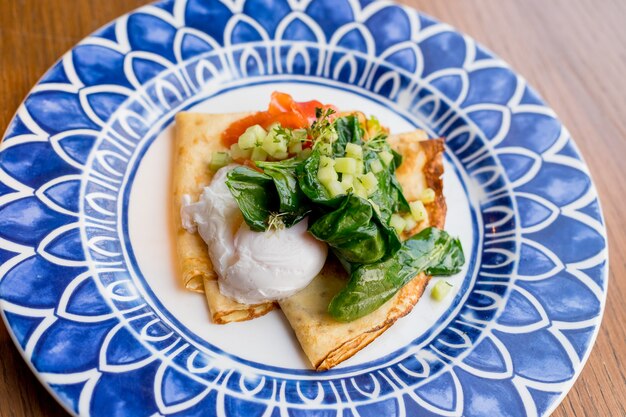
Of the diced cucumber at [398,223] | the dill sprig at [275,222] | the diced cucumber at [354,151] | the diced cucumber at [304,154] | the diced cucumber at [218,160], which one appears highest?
the diced cucumber at [218,160]

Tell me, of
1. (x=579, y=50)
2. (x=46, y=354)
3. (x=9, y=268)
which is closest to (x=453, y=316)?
(x=46, y=354)

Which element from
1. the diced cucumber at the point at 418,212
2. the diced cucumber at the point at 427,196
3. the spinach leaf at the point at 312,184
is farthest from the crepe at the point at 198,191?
the diced cucumber at the point at 427,196

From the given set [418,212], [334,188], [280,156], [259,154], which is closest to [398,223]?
[418,212]

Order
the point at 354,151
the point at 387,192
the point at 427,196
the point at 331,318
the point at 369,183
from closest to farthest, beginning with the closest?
the point at 331,318 < the point at 369,183 < the point at 354,151 < the point at 387,192 < the point at 427,196

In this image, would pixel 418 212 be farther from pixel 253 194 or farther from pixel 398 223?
pixel 253 194

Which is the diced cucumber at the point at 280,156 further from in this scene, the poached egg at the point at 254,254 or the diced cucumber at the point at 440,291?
the diced cucumber at the point at 440,291

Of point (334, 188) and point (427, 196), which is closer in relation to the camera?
point (334, 188)
